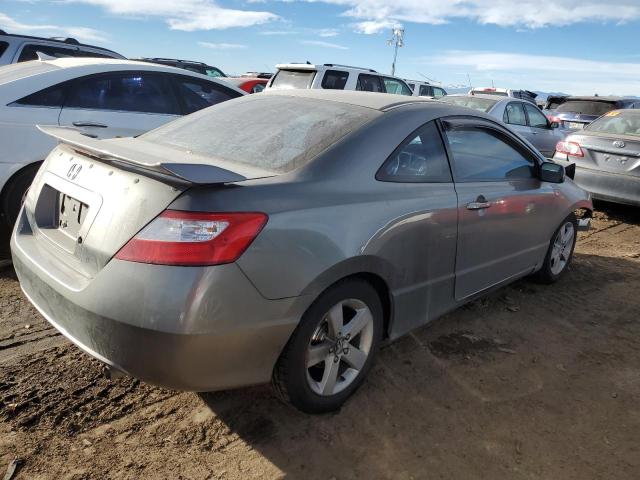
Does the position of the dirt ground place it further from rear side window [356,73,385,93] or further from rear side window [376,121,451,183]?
rear side window [356,73,385,93]

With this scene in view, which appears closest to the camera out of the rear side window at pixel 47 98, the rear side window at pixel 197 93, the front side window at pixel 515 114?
the rear side window at pixel 47 98

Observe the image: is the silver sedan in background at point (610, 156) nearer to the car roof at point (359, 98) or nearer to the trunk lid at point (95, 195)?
the car roof at point (359, 98)

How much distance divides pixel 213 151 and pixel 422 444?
5.86 feet

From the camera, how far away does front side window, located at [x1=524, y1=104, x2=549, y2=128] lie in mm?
10672

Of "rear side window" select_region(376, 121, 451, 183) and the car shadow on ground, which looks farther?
"rear side window" select_region(376, 121, 451, 183)

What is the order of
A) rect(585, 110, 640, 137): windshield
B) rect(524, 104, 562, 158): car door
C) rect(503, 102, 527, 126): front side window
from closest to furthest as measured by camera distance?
rect(585, 110, 640, 137): windshield < rect(503, 102, 527, 126): front side window < rect(524, 104, 562, 158): car door

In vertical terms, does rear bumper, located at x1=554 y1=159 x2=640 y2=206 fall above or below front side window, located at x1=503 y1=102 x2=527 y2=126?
below

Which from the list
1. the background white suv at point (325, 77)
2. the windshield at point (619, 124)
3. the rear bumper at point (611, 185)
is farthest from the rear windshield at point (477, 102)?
the rear bumper at point (611, 185)

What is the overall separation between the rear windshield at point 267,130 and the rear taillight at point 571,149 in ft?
17.8

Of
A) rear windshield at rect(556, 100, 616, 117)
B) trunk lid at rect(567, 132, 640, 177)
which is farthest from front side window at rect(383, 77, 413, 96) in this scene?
trunk lid at rect(567, 132, 640, 177)

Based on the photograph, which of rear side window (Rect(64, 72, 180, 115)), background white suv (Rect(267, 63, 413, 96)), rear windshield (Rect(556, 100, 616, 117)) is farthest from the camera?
rear windshield (Rect(556, 100, 616, 117))

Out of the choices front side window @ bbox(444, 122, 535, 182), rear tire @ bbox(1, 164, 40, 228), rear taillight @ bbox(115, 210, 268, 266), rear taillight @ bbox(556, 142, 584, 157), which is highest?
front side window @ bbox(444, 122, 535, 182)

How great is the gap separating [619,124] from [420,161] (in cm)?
580

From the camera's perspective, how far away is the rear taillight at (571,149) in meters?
7.25
